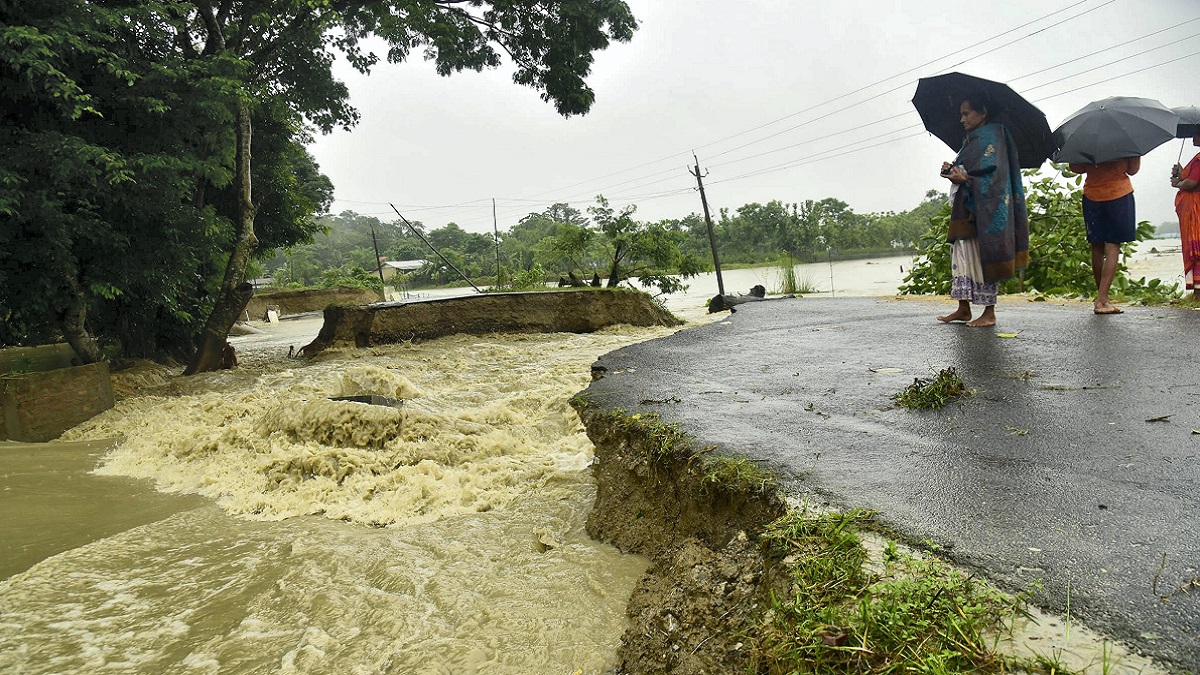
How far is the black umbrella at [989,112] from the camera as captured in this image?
4953mm

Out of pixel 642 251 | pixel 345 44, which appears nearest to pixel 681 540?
pixel 345 44

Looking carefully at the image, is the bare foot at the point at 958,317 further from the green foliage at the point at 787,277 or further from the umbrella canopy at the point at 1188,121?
the green foliage at the point at 787,277

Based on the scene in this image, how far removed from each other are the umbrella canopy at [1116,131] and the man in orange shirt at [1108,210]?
175 millimetres

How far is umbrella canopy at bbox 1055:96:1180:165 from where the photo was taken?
5.01 m

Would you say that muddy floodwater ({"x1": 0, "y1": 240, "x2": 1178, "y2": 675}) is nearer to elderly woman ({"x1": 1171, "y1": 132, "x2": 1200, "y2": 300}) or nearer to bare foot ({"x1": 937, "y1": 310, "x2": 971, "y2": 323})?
bare foot ({"x1": 937, "y1": 310, "x2": 971, "y2": 323})

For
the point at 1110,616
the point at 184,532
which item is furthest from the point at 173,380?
the point at 1110,616

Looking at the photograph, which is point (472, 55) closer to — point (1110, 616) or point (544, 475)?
point (544, 475)

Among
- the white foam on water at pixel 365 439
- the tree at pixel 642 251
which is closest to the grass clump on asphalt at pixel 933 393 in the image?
the white foam on water at pixel 365 439

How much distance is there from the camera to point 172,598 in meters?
2.94

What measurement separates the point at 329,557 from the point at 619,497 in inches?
61.6

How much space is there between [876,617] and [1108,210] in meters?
5.80

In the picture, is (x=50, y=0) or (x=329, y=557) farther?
(x=50, y=0)

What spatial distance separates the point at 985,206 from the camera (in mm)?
5023

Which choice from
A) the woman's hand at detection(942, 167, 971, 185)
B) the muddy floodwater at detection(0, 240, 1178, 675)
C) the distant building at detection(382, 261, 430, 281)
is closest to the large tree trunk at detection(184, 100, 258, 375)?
the muddy floodwater at detection(0, 240, 1178, 675)
